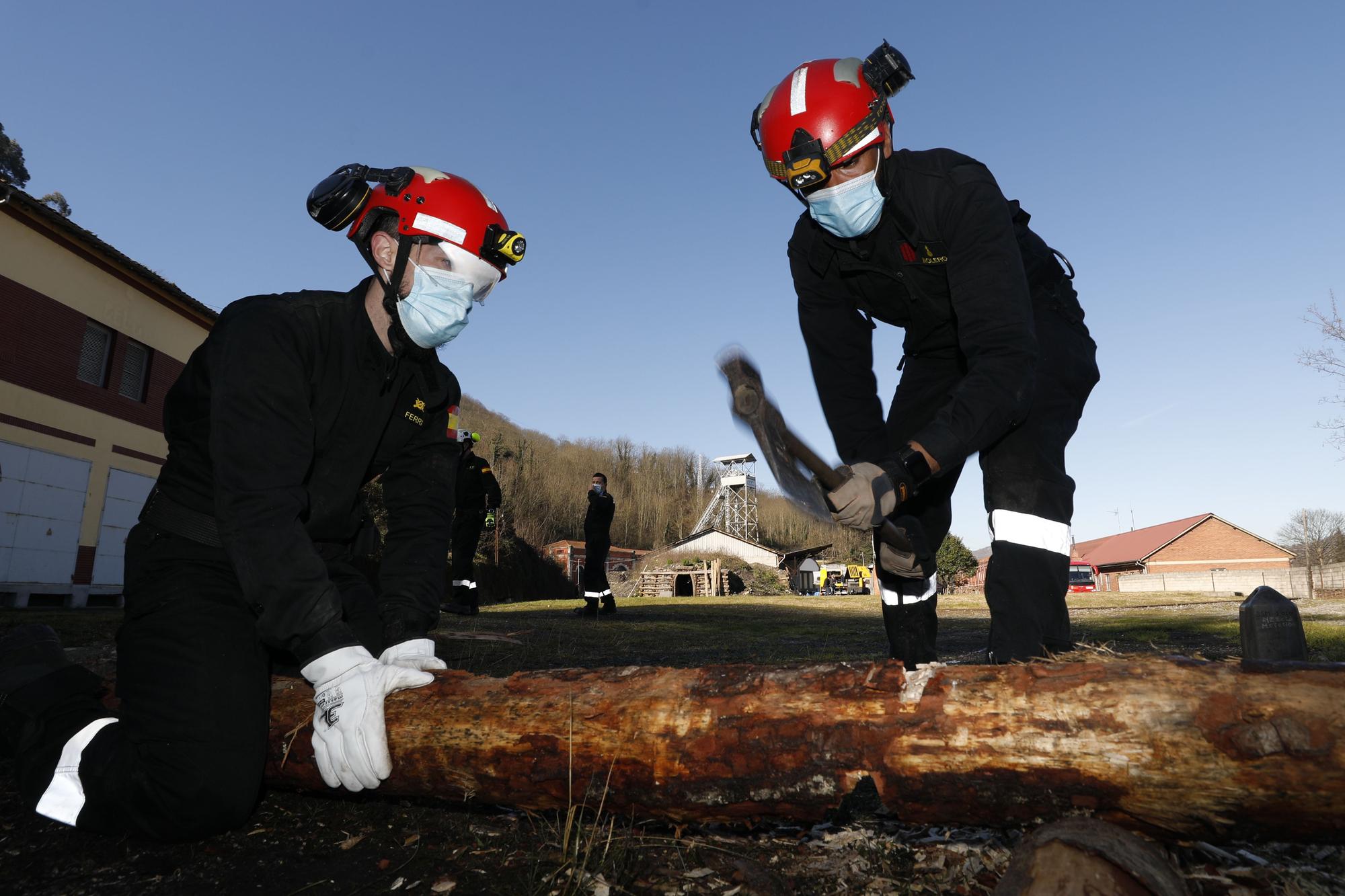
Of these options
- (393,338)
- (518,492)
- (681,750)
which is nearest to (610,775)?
(681,750)

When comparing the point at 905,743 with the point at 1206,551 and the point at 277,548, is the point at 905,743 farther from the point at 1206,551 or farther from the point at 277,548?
the point at 1206,551

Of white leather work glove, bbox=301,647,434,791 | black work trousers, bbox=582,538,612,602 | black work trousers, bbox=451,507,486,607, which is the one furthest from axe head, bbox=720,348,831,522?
black work trousers, bbox=451,507,486,607

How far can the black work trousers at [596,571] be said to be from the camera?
1089cm

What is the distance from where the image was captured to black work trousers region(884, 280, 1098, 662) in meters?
2.18

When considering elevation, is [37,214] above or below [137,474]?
above

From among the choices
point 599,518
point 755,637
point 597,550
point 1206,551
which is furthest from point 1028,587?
point 1206,551

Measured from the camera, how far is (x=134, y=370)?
16.7 m

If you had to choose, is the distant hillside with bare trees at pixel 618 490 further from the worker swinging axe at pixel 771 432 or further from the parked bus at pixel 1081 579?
the worker swinging axe at pixel 771 432

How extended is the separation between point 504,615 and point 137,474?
1056cm

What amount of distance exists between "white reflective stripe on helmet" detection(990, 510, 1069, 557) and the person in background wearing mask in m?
1.70

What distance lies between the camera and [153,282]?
16453 mm

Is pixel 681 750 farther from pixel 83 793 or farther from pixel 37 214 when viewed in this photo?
pixel 37 214

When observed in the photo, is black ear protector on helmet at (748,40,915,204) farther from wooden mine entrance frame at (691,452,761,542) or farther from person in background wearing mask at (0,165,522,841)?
wooden mine entrance frame at (691,452,761,542)

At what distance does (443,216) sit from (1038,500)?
2.08 meters
